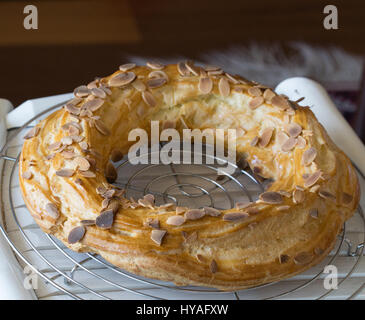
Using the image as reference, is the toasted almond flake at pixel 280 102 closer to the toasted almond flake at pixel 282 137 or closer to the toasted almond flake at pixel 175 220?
the toasted almond flake at pixel 282 137

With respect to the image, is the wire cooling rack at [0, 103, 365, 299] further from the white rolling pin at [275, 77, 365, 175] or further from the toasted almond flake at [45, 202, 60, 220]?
the white rolling pin at [275, 77, 365, 175]

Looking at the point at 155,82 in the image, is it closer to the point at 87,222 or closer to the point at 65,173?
the point at 65,173

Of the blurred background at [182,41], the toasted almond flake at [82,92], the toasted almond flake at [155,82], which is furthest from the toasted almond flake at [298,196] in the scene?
the blurred background at [182,41]

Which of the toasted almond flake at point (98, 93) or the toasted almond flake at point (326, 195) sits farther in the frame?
the toasted almond flake at point (98, 93)

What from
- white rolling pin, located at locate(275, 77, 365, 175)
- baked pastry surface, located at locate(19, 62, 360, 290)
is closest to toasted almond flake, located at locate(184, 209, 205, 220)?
baked pastry surface, located at locate(19, 62, 360, 290)

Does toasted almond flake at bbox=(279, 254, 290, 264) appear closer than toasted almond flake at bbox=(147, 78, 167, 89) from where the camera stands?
Yes

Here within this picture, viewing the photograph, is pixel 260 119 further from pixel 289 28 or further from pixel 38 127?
pixel 289 28

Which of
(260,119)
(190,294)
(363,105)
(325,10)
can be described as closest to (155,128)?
(260,119)
